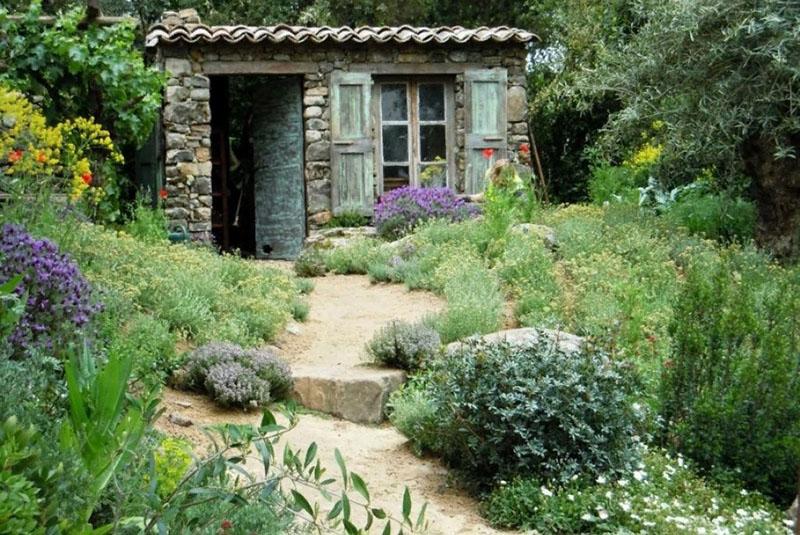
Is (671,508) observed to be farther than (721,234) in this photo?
No

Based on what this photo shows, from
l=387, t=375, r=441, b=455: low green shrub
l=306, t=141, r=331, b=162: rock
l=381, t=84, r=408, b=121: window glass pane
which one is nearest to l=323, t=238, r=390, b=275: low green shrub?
l=306, t=141, r=331, b=162: rock

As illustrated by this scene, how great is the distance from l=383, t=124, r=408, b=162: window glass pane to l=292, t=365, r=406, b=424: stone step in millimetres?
7801

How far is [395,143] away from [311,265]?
3.32 metres

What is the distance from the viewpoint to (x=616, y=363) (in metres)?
5.45

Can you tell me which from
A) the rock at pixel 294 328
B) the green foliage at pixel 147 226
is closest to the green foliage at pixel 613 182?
the green foliage at pixel 147 226

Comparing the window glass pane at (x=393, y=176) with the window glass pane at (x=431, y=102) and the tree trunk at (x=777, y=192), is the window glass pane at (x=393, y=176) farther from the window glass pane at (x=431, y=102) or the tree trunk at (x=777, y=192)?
the tree trunk at (x=777, y=192)

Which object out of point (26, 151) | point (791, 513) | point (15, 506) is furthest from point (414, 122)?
point (15, 506)

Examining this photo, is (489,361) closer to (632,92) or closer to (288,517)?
(288,517)

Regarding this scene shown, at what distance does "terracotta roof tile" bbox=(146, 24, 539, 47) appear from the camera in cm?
1312

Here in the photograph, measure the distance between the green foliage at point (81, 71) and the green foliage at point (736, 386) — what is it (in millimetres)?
7569

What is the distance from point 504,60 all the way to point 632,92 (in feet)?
11.1

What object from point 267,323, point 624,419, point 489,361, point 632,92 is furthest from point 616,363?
point 632,92

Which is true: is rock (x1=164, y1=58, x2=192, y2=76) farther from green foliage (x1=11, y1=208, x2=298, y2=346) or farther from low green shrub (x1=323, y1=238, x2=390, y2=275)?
green foliage (x1=11, y1=208, x2=298, y2=346)

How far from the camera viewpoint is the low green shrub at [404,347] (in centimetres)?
718
